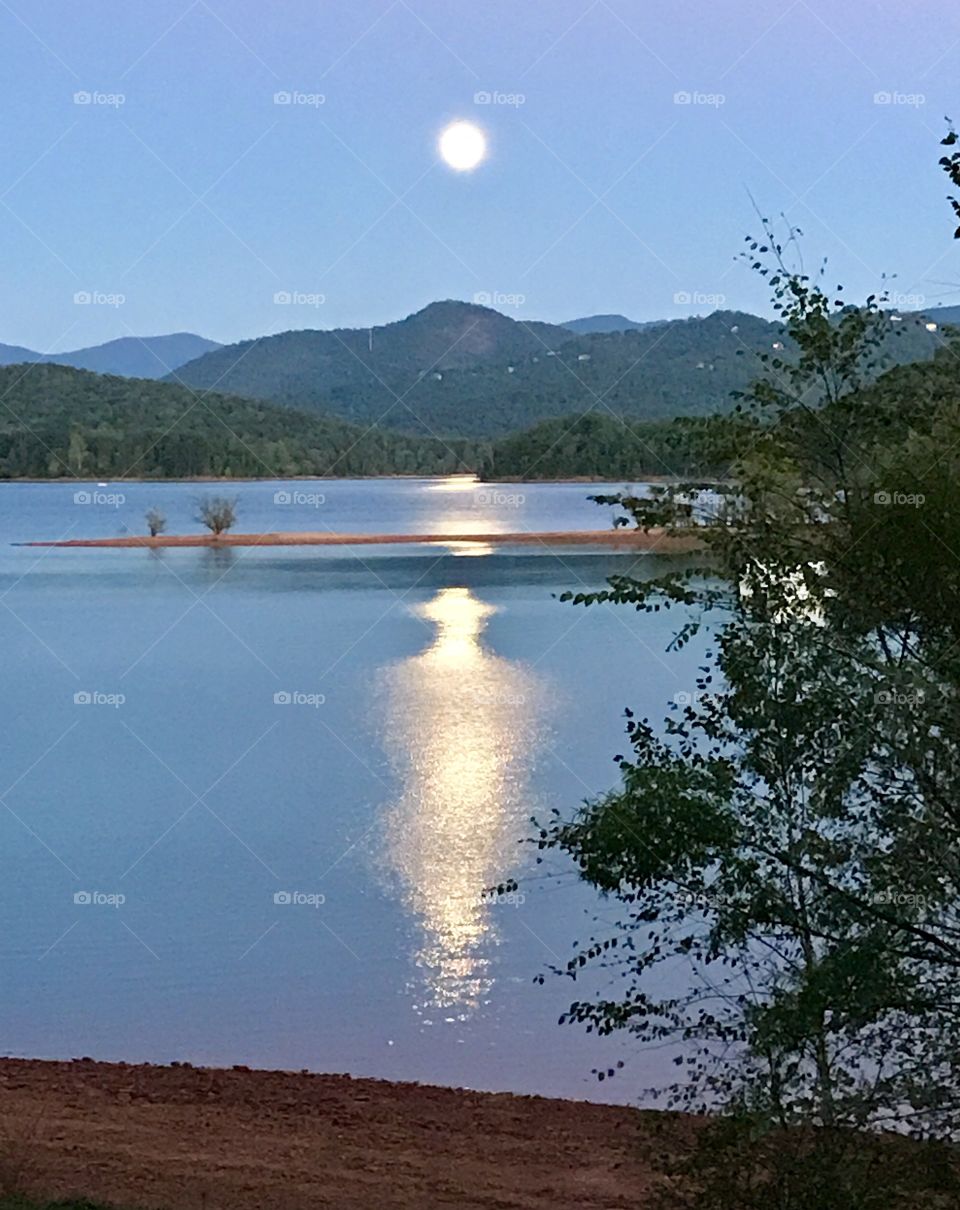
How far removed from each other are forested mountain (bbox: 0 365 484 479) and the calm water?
85.9 metres

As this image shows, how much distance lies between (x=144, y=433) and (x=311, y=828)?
11085 cm

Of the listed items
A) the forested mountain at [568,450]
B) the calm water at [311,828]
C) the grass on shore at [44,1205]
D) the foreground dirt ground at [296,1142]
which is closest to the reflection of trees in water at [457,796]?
the calm water at [311,828]

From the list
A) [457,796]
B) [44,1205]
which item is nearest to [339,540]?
[457,796]

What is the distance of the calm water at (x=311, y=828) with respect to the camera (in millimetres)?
8055

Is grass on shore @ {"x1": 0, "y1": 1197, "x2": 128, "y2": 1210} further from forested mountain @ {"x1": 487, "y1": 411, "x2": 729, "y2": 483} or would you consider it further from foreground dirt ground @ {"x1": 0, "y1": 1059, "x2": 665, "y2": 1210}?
forested mountain @ {"x1": 487, "y1": 411, "x2": 729, "y2": 483}

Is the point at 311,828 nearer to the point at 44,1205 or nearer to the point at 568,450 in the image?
the point at 44,1205

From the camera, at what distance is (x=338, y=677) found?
22047 millimetres

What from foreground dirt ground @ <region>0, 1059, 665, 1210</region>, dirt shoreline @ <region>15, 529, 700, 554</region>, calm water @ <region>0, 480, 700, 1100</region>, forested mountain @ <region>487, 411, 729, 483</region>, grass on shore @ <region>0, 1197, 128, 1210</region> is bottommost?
grass on shore @ <region>0, 1197, 128, 1210</region>

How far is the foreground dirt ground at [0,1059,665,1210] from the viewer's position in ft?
18.3

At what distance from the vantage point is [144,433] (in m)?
120

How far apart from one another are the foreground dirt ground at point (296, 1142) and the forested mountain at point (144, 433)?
104545 millimetres

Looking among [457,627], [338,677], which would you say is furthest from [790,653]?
[457,627]

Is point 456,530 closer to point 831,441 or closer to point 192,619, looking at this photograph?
point 192,619

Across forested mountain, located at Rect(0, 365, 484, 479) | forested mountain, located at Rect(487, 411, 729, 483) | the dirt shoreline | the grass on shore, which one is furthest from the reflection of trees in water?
forested mountain, located at Rect(0, 365, 484, 479)
